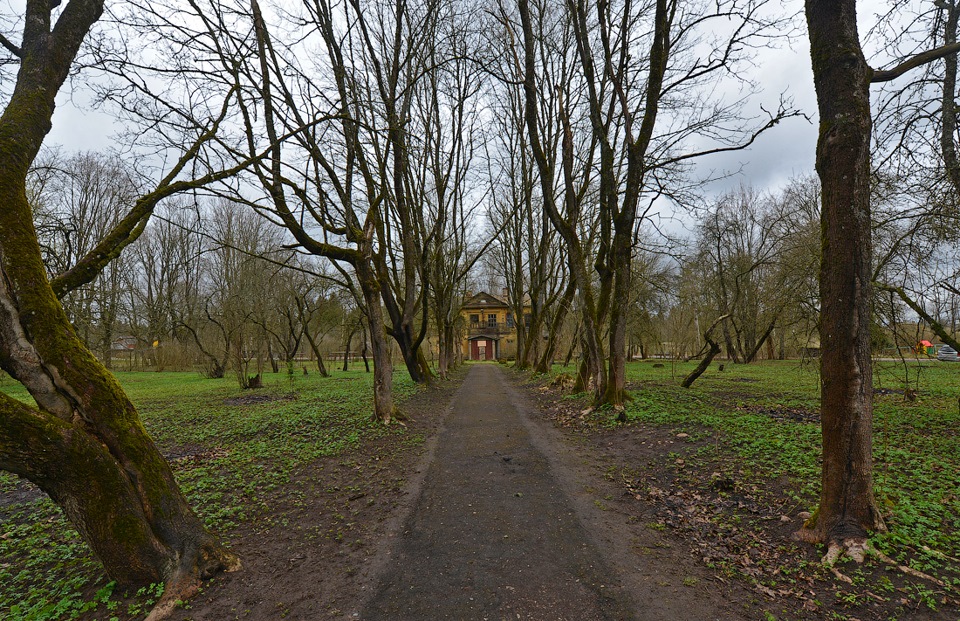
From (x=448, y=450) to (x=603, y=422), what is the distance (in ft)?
10.8

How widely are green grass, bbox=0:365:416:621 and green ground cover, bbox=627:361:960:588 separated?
5.37 meters

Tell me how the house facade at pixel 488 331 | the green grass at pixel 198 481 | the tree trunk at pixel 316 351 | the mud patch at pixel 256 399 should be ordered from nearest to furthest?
1. the green grass at pixel 198 481
2. the mud patch at pixel 256 399
3. the tree trunk at pixel 316 351
4. the house facade at pixel 488 331

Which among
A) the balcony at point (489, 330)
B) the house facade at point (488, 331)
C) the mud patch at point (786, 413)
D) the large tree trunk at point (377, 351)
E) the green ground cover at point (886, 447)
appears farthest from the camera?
the balcony at point (489, 330)

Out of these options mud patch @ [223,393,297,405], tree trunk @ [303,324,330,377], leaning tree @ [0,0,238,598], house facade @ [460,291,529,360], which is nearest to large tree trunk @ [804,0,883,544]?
leaning tree @ [0,0,238,598]

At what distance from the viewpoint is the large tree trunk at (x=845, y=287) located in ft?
10.5

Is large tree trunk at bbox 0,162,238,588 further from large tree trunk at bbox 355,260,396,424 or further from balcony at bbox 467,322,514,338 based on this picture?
balcony at bbox 467,322,514,338

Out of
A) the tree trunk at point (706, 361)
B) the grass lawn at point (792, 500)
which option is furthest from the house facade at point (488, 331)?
the grass lawn at point (792, 500)

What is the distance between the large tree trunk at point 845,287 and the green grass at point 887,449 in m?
0.32

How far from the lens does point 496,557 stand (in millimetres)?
3383

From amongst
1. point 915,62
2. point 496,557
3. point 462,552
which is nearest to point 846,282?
point 915,62

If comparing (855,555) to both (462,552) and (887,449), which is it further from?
(887,449)

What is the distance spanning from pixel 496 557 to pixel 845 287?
11.5ft

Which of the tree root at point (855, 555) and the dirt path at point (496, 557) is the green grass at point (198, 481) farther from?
the tree root at point (855, 555)

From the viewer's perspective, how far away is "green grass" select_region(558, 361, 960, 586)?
3104mm
